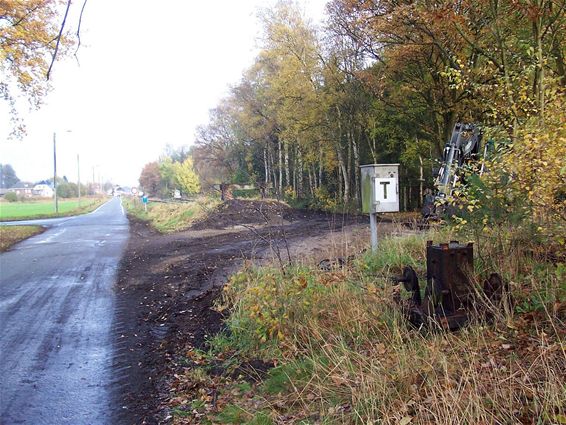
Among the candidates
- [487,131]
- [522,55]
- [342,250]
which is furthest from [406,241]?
[522,55]

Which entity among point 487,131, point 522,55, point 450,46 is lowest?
point 487,131

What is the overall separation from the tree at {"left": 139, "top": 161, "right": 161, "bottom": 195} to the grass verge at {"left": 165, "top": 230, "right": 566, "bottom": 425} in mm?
109020

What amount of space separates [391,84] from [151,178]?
104311 mm

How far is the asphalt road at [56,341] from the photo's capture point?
476 cm

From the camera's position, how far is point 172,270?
11.7 m

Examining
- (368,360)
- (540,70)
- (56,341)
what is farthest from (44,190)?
(368,360)

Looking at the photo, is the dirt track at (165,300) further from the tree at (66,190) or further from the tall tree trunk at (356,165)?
the tree at (66,190)

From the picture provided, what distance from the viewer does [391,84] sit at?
2341 cm

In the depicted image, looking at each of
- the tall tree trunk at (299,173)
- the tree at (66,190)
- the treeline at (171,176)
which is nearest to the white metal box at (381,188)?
the tall tree trunk at (299,173)

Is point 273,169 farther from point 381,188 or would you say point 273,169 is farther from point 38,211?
point 381,188

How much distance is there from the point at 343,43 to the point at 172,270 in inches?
798

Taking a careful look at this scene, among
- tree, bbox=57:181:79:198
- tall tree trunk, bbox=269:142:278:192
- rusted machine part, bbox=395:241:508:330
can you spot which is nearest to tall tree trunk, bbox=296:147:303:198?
tall tree trunk, bbox=269:142:278:192

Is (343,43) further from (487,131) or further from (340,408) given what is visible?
(340,408)

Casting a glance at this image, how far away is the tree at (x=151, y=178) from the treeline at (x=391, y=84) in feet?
223
